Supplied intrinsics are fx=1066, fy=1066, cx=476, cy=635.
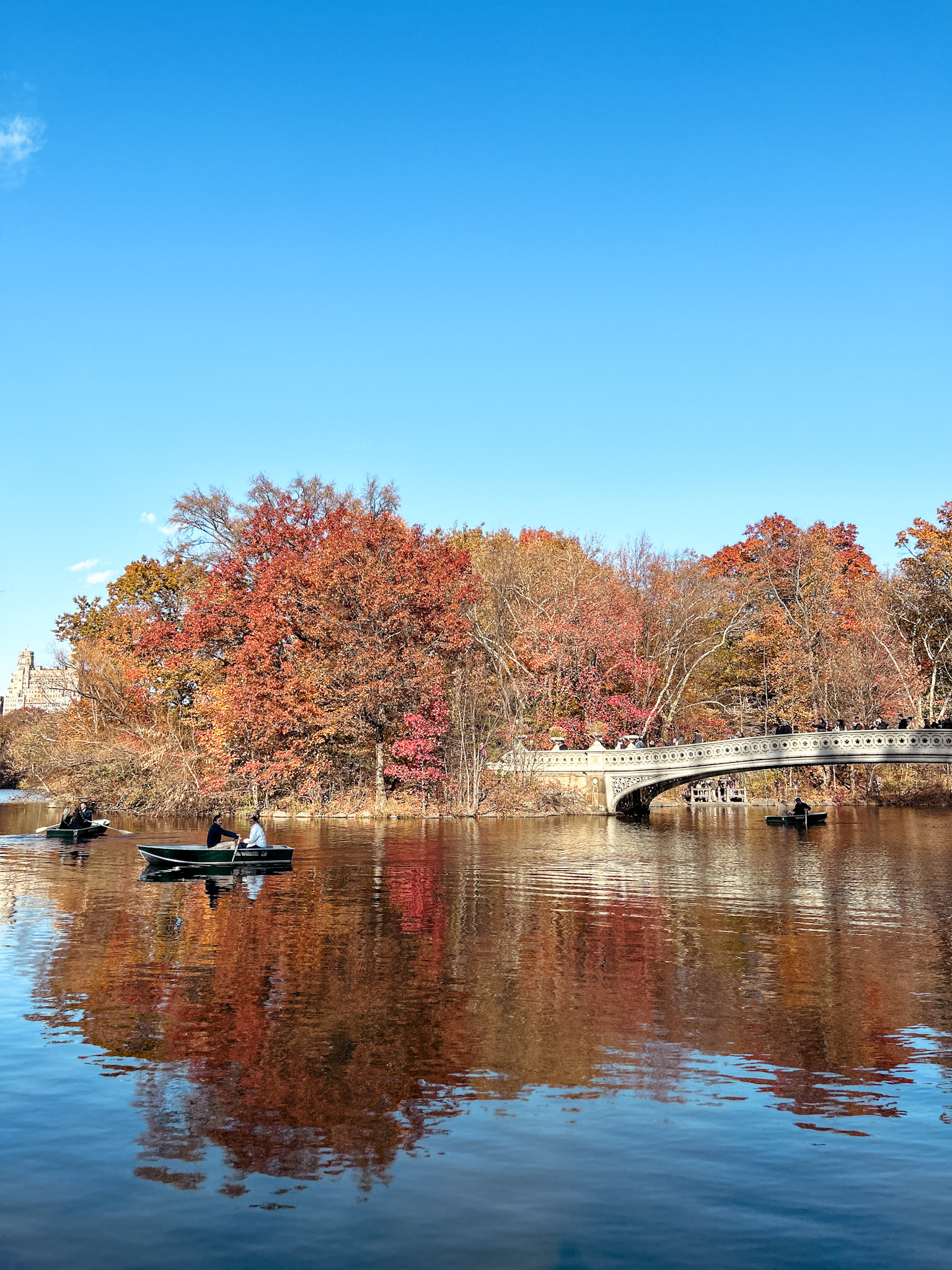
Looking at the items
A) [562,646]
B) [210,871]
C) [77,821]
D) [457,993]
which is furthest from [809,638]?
[457,993]

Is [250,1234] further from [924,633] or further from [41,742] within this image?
[924,633]

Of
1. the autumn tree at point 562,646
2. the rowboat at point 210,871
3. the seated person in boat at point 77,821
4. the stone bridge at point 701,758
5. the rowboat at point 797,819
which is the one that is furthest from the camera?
the autumn tree at point 562,646

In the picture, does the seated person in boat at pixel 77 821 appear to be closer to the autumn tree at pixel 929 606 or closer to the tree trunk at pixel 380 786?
the tree trunk at pixel 380 786

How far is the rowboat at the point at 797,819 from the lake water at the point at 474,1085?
2471 centimetres

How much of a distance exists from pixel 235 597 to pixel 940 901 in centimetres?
3605

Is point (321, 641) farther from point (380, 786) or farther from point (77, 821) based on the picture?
point (77, 821)

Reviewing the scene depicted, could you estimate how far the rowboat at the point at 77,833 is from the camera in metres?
35.7

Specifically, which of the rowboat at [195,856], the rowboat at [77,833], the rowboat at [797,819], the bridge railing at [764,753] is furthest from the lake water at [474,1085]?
the rowboat at [797,819]

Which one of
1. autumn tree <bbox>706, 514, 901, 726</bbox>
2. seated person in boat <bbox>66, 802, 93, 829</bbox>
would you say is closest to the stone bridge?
autumn tree <bbox>706, 514, 901, 726</bbox>

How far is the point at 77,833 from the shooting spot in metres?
35.8

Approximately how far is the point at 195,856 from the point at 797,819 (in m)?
28.8

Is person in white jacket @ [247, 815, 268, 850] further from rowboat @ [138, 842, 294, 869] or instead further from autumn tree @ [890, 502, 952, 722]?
autumn tree @ [890, 502, 952, 722]

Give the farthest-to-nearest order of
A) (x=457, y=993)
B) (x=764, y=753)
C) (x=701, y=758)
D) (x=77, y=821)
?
(x=701, y=758), (x=764, y=753), (x=77, y=821), (x=457, y=993)

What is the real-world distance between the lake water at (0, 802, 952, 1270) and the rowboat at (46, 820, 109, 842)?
1432 centimetres
